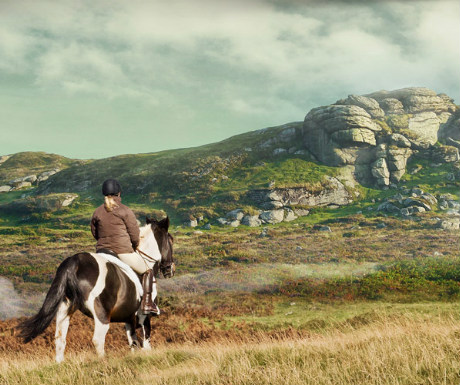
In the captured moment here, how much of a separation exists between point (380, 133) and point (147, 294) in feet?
243

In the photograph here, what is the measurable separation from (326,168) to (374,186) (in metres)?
8.83

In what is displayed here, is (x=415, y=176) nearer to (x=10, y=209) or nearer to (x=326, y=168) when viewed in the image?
(x=326, y=168)

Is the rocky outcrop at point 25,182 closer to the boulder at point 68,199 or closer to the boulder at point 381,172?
the boulder at point 68,199

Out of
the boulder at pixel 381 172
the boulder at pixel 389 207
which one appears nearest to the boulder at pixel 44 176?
the boulder at pixel 381 172

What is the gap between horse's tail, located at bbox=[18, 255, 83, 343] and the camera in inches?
318

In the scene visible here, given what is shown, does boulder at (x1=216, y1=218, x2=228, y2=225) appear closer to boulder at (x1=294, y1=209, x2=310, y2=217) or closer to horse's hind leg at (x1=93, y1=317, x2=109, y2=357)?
boulder at (x1=294, y1=209, x2=310, y2=217)

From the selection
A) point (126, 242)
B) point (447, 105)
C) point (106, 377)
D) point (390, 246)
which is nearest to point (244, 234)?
point (390, 246)

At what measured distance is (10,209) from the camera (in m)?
60.4

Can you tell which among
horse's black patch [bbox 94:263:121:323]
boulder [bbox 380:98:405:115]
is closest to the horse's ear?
horse's black patch [bbox 94:263:121:323]

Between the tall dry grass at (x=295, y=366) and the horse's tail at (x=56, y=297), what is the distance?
772mm

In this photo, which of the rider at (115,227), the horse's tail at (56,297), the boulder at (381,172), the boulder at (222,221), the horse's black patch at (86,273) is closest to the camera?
the horse's tail at (56,297)

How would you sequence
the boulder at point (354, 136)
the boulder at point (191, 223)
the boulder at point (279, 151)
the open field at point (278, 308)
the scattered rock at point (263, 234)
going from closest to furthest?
the open field at point (278, 308) < the scattered rock at point (263, 234) < the boulder at point (191, 223) < the boulder at point (354, 136) < the boulder at point (279, 151)

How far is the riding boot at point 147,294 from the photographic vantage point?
10047 mm

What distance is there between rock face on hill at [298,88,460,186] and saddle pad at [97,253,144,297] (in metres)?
63.6
